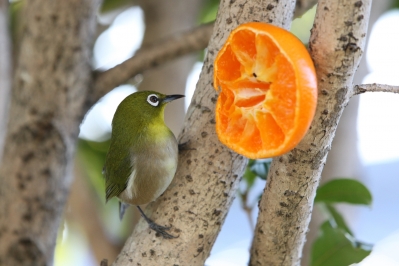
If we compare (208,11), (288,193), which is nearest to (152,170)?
(288,193)

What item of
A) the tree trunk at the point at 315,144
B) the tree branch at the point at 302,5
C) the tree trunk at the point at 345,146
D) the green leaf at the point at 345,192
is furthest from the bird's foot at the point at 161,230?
the tree trunk at the point at 345,146

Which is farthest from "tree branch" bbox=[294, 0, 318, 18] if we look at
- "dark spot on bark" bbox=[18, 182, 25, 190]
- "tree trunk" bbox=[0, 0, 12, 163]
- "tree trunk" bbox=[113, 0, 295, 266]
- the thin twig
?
"dark spot on bark" bbox=[18, 182, 25, 190]

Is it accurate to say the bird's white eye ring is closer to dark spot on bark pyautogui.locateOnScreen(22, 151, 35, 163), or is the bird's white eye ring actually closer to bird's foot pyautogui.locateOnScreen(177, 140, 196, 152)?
bird's foot pyautogui.locateOnScreen(177, 140, 196, 152)

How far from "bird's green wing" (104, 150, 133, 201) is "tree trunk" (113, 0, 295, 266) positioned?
24 centimetres

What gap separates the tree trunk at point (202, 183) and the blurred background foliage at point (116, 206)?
0.33 m

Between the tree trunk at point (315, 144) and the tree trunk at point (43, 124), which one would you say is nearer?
the tree trunk at point (315, 144)

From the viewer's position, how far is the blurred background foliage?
4.96ft

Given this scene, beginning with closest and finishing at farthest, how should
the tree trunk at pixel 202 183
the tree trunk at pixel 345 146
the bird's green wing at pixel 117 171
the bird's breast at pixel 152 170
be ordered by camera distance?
the tree trunk at pixel 202 183 < the bird's breast at pixel 152 170 < the bird's green wing at pixel 117 171 < the tree trunk at pixel 345 146

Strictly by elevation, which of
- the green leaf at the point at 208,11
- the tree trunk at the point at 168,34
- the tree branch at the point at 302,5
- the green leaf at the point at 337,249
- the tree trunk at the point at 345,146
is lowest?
the green leaf at the point at 337,249

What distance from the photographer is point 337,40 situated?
37.2 inches

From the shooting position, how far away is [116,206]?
8.89 feet

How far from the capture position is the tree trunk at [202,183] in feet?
4.23

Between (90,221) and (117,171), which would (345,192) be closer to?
(117,171)

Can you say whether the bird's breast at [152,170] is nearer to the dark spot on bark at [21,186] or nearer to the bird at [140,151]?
the bird at [140,151]
